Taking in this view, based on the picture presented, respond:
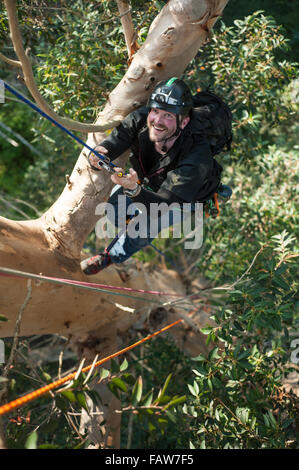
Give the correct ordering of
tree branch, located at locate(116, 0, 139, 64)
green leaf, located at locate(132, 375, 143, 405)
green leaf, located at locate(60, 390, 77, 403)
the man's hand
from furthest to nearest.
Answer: tree branch, located at locate(116, 0, 139, 64)
the man's hand
green leaf, located at locate(132, 375, 143, 405)
green leaf, located at locate(60, 390, 77, 403)

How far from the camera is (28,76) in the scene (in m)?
2.11

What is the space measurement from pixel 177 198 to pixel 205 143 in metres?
0.45

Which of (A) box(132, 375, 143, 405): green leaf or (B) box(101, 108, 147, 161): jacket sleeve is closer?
(A) box(132, 375, 143, 405): green leaf

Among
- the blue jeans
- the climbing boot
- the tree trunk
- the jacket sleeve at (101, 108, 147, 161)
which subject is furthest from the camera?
the climbing boot

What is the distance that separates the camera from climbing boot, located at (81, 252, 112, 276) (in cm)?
353

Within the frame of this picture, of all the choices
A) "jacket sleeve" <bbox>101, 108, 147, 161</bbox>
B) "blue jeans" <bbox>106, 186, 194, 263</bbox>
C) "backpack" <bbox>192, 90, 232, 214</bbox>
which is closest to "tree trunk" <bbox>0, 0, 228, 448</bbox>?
"jacket sleeve" <bbox>101, 108, 147, 161</bbox>

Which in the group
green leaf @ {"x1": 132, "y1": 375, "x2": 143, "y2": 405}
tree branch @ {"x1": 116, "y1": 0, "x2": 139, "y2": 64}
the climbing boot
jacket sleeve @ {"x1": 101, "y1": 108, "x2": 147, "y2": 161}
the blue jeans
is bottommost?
green leaf @ {"x1": 132, "y1": 375, "x2": 143, "y2": 405}

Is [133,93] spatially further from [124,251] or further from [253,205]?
[253,205]

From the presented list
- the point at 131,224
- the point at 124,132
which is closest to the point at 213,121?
the point at 124,132

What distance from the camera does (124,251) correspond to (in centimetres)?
350

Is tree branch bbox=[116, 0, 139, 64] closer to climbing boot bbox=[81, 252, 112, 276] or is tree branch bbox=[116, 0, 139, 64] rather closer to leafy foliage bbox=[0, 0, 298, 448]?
leafy foliage bbox=[0, 0, 298, 448]

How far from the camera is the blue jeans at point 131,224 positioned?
3.20 metres

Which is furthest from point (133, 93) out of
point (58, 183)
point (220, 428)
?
point (58, 183)

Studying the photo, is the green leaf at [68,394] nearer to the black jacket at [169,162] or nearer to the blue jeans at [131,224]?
the black jacket at [169,162]
